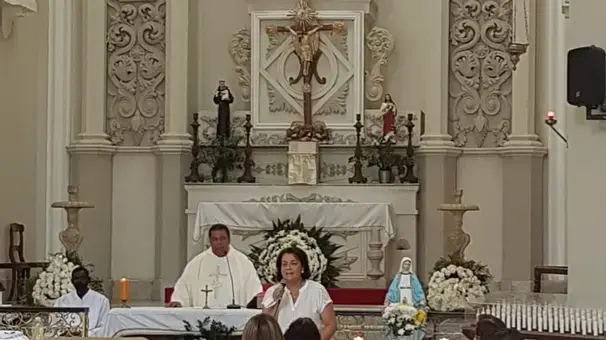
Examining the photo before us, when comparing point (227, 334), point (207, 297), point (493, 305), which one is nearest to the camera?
point (493, 305)

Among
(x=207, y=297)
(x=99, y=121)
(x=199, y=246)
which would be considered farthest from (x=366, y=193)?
(x=207, y=297)

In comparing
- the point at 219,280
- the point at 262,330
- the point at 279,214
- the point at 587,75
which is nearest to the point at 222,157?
the point at 279,214

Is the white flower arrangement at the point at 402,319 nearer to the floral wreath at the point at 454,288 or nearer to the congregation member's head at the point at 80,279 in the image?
the floral wreath at the point at 454,288

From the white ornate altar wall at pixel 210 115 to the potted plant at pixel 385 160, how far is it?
438mm

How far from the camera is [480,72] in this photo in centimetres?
1573

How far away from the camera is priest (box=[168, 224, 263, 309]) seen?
10.1m

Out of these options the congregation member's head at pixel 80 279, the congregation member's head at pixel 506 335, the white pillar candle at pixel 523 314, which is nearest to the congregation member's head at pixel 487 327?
the congregation member's head at pixel 506 335

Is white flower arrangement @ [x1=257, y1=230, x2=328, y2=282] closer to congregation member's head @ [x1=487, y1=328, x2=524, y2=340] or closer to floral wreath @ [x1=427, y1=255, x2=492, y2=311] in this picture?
floral wreath @ [x1=427, y1=255, x2=492, y2=311]

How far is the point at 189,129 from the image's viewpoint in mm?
16078

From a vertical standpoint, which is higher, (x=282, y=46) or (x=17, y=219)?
(x=282, y=46)

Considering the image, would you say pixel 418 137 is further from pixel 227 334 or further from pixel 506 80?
pixel 227 334

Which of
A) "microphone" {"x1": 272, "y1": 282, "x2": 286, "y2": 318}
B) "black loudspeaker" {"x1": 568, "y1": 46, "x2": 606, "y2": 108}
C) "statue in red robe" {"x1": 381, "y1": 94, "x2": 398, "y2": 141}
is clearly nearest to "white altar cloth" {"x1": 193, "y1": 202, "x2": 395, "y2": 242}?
"statue in red robe" {"x1": 381, "y1": 94, "x2": 398, "y2": 141}

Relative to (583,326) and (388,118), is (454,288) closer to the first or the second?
(583,326)

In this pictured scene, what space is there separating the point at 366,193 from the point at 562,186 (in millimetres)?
2501
